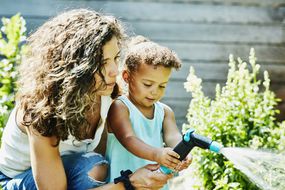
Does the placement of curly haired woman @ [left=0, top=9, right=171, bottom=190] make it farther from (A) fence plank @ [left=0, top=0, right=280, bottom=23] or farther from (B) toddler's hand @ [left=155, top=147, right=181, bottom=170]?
(A) fence plank @ [left=0, top=0, right=280, bottom=23]

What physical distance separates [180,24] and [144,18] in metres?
0.32

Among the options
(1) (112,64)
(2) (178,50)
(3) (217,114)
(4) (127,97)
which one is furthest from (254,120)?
(2) (178,50)

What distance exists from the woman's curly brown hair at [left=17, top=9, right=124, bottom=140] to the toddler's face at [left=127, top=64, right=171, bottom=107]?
0.22 metres

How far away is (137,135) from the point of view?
110 inches

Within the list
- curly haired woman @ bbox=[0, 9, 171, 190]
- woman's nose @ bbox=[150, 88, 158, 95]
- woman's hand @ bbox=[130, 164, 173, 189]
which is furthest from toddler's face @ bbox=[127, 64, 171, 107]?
woman's hand @ bbox=[130, 164, 173, 189]

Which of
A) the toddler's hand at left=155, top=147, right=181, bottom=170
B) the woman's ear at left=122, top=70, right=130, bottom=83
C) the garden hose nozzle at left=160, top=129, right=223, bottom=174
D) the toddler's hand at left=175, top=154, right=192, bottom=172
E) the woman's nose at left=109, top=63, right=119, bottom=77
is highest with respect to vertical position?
the woman's nose at left=109, top=63, right=119, bottom=77

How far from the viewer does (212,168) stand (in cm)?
330

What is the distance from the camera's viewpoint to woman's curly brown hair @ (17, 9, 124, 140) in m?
2.43

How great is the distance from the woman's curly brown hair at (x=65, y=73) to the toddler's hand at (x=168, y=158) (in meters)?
0.36

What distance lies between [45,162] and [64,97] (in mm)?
283

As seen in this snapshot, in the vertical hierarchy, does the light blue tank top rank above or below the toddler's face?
below

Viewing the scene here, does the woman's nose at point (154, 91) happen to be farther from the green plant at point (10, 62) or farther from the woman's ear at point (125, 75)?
the green plant at point (10, 62)

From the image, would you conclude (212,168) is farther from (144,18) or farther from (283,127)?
(144,18)

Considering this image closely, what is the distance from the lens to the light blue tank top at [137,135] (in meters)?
2.78
